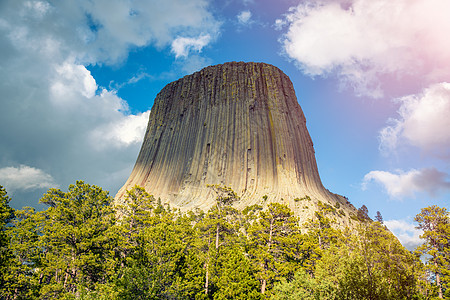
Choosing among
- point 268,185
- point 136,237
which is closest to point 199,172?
point 268,185

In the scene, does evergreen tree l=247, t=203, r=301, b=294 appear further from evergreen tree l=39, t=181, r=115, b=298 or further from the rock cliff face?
the rock cliff face

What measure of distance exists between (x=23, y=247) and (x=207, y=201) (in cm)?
4415

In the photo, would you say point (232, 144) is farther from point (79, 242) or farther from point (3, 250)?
point (3, 250)

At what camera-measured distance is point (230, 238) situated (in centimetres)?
Result: 3278

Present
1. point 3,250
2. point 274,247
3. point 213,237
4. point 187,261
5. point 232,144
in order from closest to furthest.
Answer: point 3,250
point 187,261
point 274,247
point 213,237
point 232,144

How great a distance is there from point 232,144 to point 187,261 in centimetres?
5421

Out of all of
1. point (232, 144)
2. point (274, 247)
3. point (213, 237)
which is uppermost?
point (232, 144)

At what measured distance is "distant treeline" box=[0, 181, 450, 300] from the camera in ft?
57.6

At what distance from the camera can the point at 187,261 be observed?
25.6m

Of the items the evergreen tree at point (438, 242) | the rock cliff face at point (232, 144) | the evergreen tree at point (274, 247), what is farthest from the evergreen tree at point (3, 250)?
the rock cliff face at point (232, 144)

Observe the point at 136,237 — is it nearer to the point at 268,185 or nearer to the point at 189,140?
the point at 268,185

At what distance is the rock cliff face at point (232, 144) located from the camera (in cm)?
7056

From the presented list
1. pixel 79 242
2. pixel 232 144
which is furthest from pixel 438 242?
pixel 232 144

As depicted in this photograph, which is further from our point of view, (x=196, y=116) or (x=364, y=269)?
(x=196, y=116)
